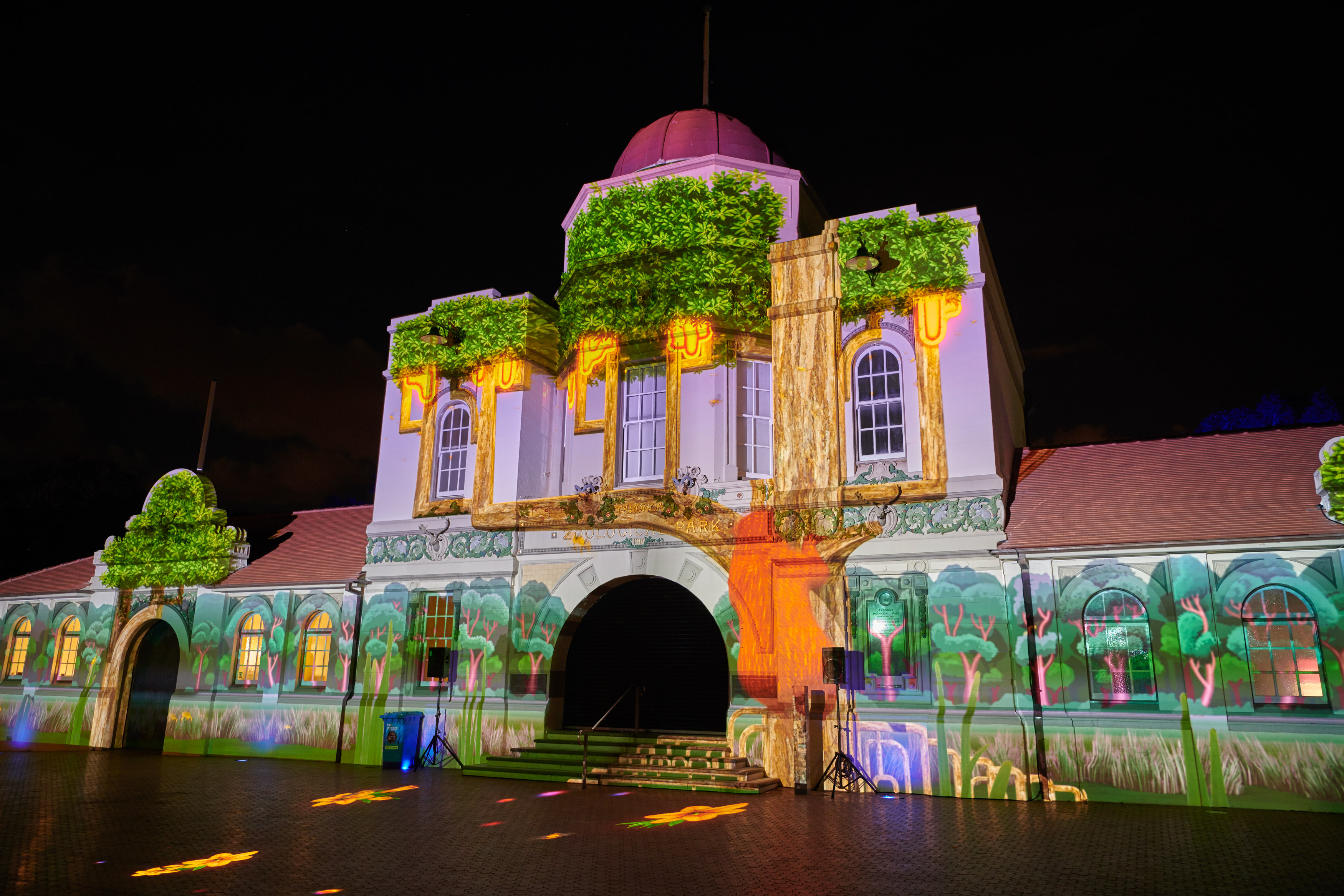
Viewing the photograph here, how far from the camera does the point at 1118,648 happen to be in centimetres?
1393

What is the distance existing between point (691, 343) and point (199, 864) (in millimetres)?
12047

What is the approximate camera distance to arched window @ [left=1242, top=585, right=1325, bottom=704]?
42.5 feet

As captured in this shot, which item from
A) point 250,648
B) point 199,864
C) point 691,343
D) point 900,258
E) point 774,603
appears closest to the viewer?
point 199,864

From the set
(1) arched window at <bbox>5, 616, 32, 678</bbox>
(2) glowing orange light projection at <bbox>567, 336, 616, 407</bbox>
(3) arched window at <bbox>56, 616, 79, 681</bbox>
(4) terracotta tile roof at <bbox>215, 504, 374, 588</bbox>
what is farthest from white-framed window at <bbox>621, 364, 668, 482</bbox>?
(1) arched window at <bbox>5, 616, 32, 678</bbox>

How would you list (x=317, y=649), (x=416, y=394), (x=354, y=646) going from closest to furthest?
(x=354, y=646)
(x=317, y=649)
(x=416, y=394)

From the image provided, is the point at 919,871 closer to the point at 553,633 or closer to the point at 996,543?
the point at 996,543

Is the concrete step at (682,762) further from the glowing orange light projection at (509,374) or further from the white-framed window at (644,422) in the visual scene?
the glowing orange light projection at (509,374)

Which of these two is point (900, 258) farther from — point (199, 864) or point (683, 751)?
point (199, 864)

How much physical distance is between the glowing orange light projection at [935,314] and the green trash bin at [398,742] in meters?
12.4

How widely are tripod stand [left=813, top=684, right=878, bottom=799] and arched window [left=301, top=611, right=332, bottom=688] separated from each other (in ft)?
37.9

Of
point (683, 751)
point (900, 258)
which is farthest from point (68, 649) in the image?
point (900, 258)

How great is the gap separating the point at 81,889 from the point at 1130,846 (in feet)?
34.1

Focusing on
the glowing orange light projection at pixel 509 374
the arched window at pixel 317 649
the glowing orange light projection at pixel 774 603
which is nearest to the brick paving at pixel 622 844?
the glowing orange light projection at pixel 774 603

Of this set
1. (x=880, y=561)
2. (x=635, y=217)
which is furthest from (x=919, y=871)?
(x=635, y=217)
